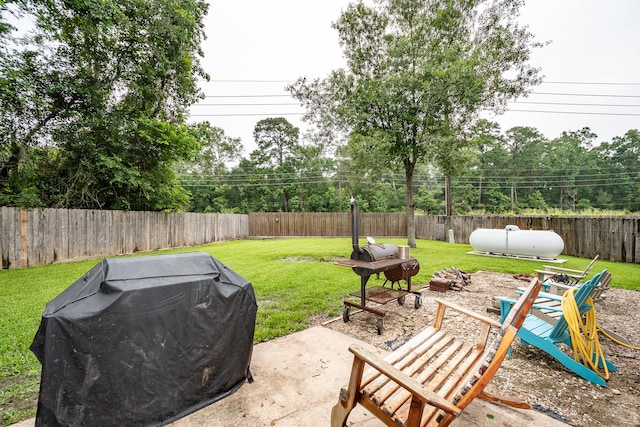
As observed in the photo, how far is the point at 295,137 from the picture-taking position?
99.8ft

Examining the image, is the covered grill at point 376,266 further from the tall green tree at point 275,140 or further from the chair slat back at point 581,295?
the tall green tree at point 275,140

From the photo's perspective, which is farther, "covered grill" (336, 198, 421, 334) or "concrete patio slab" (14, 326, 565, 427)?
"covered grill" (336, 198, 421, 334)

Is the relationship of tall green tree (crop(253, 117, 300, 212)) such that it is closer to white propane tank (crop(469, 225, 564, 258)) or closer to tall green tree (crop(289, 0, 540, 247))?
tall green tree (crop(289, 0, 540, 247))

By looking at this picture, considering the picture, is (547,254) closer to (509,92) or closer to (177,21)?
(509,92)

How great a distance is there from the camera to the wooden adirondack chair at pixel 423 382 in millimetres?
1288

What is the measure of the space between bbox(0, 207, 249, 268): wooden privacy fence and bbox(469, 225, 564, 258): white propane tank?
43.7ft

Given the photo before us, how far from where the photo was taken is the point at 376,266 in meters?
3.59

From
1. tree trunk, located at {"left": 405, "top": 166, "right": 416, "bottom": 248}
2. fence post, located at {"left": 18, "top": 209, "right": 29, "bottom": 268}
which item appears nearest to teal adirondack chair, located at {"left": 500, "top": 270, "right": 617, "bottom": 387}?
tree trunk, located at {"left": 405, "top": 166, "right": 416, "bottom": 248}

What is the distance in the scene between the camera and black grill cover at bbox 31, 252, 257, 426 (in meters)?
1.53

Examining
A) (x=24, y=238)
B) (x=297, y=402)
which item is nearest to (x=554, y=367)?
(x=297, y=402)

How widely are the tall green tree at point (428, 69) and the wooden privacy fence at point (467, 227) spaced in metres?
3.87

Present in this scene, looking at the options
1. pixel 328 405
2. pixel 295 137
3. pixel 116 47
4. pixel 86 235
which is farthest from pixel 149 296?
pixel 295 137

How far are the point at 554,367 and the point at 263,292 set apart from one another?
4260mm

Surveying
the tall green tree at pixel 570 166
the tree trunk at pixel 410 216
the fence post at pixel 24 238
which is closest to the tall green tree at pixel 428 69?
the tree trunk at pixel 410 216
